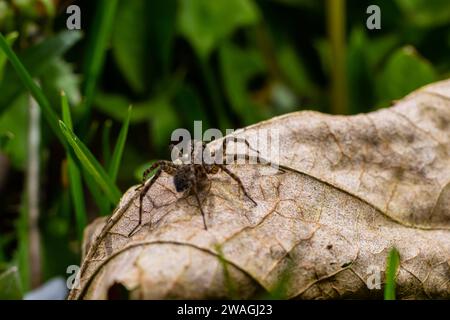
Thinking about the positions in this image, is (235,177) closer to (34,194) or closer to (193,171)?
(193,171)

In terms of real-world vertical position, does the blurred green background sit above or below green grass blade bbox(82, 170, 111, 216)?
above

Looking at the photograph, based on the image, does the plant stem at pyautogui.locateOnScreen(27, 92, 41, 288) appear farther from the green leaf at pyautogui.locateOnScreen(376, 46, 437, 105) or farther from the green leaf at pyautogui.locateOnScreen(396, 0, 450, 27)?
the green leaf at pyautogui.locateOnScreen(396, 0, 450, 27)

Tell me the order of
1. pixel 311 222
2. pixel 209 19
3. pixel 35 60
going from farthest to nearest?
pixel 209 19 < pixel 35 60 < pixel 311 222

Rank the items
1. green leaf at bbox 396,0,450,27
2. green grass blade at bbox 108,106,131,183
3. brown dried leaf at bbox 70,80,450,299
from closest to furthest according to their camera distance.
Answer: brown dried leaf at bbox 70,80,450,299
green grass blade at bbox 108,106,131,183
green leaf at bbox 396,0,450,27

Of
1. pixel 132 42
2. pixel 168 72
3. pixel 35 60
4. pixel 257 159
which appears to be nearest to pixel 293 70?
pixel 168 72

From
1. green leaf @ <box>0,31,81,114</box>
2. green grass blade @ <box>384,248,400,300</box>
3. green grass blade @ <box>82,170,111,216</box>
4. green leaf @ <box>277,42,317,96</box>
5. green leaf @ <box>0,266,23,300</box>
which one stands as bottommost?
green leaf @ <box>0,266,23,300</box>

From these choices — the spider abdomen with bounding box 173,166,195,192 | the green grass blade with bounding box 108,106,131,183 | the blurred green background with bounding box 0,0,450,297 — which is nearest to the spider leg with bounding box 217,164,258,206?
the spider abdomen with bounding box 173,166,195,192

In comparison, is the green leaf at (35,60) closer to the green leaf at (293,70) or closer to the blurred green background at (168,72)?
the blurred green background at (168,72)

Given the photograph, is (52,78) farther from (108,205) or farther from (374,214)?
(374,214)
